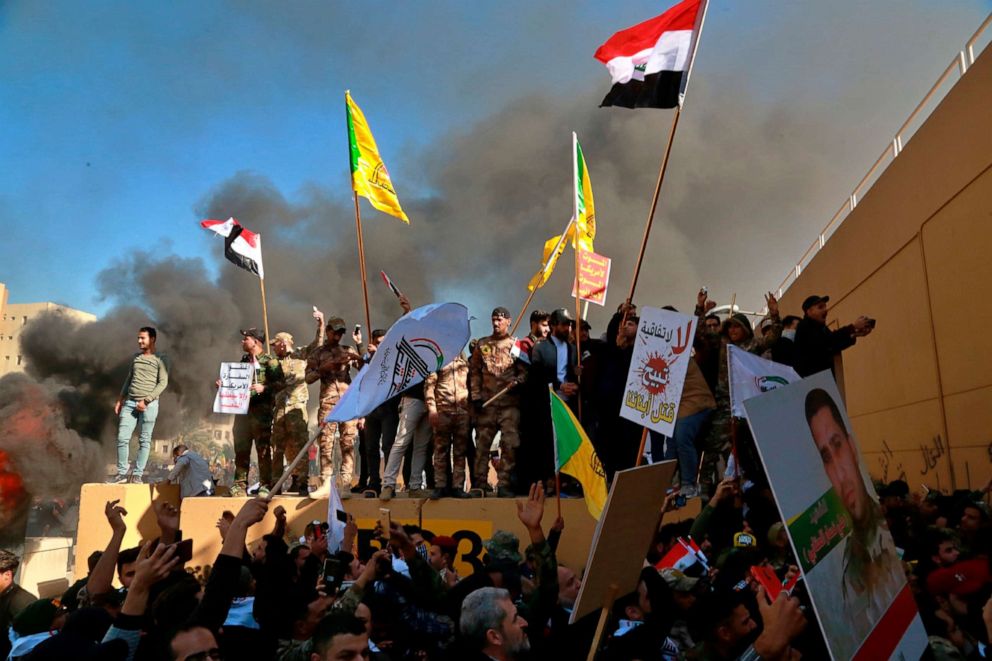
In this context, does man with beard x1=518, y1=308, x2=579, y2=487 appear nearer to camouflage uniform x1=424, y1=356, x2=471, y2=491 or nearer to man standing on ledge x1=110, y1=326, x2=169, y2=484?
camouflage uniform x1=424, y1=356, x2=471, y2=491

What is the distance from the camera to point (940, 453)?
934cm

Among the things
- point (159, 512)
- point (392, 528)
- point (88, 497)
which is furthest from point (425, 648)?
point (88, 497)

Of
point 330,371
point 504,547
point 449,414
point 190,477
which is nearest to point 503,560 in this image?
point 504,547

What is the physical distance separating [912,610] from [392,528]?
8.40 feet

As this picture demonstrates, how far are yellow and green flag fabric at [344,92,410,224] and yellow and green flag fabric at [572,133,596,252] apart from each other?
2.05m

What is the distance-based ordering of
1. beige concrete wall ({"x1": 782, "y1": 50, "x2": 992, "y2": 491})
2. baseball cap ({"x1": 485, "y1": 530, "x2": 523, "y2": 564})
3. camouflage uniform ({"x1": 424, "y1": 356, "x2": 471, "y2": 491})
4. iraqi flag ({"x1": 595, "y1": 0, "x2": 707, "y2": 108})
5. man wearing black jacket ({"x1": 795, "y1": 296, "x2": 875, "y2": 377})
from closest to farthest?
baseball cap ({"x1": 485, "y1": 530, "x2": 523, "y2": 564}) < man wearing black jacket ({"x1": 795, "y1": 296, "x2": 875, "y2": 377}) < iraqi flag ({"x1": 595, "y1": 0, "x2": 707, "y2": 108}) < camouflage uniform ({"x1": 424, "y1": 356, "x2": 471, "y2": 491}) < beige concrete wall ({"x1": 782, "y1": 50, "x2": 992, "y2": 491})

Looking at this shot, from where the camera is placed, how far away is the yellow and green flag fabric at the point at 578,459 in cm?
521

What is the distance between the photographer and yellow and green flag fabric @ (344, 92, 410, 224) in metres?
8.92

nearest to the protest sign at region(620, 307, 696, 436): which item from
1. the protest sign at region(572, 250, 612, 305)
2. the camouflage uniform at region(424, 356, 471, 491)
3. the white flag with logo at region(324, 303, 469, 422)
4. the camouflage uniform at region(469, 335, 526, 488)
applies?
the white flag with logo at region(324, 303, 469, 422)

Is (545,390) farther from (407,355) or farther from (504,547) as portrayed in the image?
(407,355)

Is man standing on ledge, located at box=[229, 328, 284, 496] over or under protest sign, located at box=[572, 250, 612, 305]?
under

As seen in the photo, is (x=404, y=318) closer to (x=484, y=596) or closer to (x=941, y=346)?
(x=484, y=596)

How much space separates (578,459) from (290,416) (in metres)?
4.64

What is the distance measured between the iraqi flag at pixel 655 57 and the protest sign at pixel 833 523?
17.4 feet
